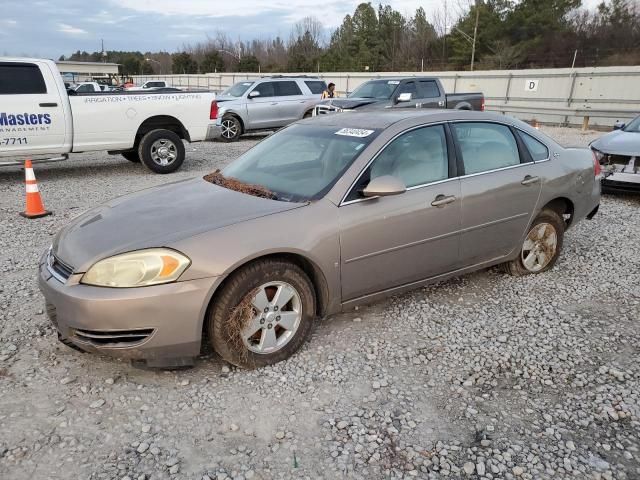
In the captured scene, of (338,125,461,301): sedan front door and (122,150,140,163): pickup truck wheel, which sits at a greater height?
(338,125,461,301): sedan front door

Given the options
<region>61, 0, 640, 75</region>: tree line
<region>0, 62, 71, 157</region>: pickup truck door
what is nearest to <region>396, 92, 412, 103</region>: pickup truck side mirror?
<region>0, 62, 71, 157</region>: pickup truck door

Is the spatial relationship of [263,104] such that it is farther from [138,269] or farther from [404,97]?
[138,269]

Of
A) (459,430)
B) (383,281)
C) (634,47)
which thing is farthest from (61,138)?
(634,47)

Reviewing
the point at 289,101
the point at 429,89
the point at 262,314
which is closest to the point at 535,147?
the point at 262,314

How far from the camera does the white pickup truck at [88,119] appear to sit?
8156 millimetres

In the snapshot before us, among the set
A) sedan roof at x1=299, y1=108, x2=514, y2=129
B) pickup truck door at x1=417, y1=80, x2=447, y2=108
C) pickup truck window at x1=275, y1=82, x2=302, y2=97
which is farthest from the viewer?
pickup truck window at x1=275, y1=82, x2=302, y2=97

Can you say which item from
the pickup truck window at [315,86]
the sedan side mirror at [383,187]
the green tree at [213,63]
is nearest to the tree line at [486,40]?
the green tree at [213,63]

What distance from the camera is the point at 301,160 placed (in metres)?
4.08

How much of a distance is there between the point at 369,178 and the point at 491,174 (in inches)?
48.4

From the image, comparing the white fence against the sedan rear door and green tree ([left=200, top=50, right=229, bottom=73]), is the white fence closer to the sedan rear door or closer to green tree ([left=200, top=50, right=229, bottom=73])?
the sedan rear door

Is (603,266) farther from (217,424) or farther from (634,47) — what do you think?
(634,47)

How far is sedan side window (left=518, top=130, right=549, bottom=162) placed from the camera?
4582 mm

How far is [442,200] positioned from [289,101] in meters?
12.3

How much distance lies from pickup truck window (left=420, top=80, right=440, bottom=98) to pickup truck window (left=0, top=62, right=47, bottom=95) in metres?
9.06
